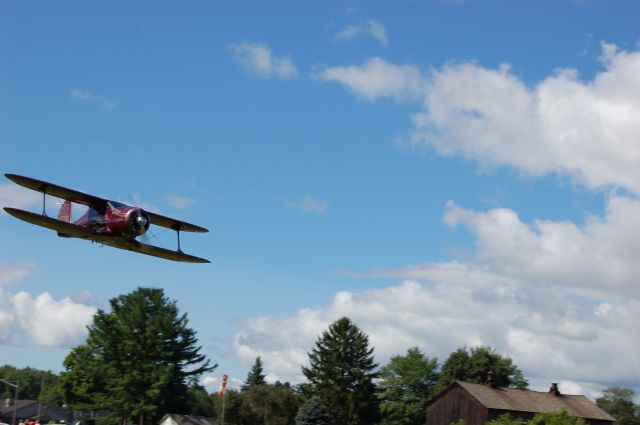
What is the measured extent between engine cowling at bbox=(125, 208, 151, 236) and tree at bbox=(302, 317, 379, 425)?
55.1m

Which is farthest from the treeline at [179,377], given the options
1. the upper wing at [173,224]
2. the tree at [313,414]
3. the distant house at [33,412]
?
the distant house at [33,412]

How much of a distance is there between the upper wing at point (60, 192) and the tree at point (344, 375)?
55950 mm

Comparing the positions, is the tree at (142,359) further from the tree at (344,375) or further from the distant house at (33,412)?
the distant house at (33,412)

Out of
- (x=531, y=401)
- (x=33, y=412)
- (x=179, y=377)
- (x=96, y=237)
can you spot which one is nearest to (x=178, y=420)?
(x=179, y=377)

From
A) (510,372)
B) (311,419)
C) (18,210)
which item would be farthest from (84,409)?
(18,210)

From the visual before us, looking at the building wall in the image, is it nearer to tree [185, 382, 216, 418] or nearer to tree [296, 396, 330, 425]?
tree [296, 396, 330, 425]

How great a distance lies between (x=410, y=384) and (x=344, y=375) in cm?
2989

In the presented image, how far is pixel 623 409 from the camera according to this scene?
186625mm

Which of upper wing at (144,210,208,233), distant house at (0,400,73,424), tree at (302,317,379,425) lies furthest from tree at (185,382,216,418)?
upper wing at (144,210,208,233)

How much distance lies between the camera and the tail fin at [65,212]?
39.0m

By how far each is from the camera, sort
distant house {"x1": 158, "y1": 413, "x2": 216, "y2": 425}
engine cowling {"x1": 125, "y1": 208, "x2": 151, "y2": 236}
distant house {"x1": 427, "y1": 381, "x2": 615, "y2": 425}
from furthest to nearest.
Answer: distant house {"x1": 158, "y1": 413, "x2": 216, "y2": 425}, distant house {"x1": 427, "y1": 381, "x2": 615, "y2": 425}, engine cowling {"x1": 125, "y1": 208, "x2": 151, "y2": 236}

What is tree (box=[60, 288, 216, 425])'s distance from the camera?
9175 cm

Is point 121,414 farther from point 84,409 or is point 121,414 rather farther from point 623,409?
point 623,409

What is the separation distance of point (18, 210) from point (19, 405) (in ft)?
479
